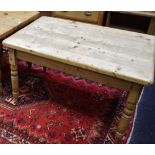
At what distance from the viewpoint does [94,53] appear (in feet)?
4.03

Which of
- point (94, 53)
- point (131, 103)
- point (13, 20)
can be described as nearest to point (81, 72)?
point (94, 53)

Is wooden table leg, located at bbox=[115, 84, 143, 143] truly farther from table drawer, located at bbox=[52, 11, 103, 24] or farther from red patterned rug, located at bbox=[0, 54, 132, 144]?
table drawer, located at bbox=[52, 11, 103, 24]

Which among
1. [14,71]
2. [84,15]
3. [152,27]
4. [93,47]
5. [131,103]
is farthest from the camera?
[84,15]

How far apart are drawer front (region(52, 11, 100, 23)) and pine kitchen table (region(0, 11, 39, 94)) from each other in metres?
0.84

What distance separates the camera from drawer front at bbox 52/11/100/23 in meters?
2.41

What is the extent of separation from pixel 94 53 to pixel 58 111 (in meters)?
0.59

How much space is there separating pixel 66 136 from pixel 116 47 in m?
0.66

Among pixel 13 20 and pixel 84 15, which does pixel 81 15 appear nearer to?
pixel 84 15

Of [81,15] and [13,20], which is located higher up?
[13,20]

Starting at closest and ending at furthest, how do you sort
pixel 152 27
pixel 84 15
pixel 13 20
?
1. pixel 13 20
2. pixel 152 27
3. pixel 84 15

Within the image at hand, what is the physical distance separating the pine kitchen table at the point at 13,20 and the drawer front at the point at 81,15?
839 millimetres

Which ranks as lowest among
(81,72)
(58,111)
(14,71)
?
(58,111)

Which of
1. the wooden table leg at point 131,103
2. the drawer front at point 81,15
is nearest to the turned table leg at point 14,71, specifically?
the wooden table leg at point 131,103
